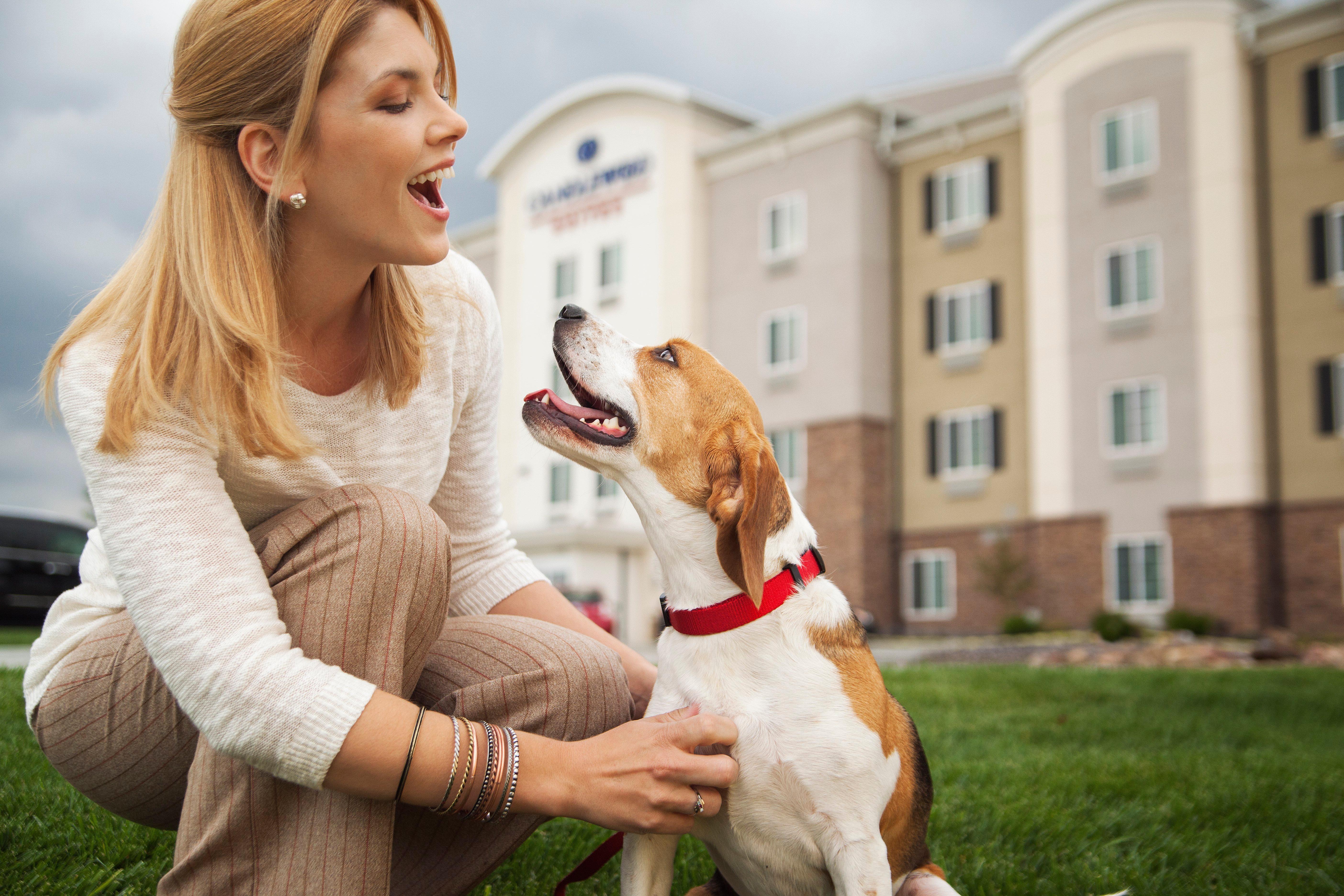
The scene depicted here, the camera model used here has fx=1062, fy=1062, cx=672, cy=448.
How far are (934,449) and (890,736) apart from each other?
21.1m

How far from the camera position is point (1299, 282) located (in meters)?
18.6

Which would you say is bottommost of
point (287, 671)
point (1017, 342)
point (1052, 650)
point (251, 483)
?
point (1052, 650)

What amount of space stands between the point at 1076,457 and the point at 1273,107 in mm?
7106

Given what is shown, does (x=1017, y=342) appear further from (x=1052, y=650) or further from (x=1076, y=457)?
(x=1052, y=650)

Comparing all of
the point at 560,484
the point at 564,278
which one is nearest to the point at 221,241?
the point at 560,484

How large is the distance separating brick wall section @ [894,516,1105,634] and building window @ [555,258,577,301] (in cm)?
1187

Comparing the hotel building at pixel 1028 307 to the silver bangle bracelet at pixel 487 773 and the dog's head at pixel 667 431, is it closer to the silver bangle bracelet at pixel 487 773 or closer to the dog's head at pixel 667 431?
the dog's head at pixel 667 431

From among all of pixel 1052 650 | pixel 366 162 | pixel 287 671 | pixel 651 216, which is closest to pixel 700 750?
pixel 287 671

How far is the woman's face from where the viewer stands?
1927 millimetres

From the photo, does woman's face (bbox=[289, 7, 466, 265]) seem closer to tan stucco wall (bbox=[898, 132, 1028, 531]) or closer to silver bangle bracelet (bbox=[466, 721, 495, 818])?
silver bangle bracelet (bbox=[466, 721, 495, 818])

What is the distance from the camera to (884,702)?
2311 mm

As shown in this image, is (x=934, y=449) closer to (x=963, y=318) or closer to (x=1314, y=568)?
(x=963, y=318)

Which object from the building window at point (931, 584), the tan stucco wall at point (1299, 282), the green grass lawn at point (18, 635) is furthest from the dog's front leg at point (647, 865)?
the building window at point (931, 584)

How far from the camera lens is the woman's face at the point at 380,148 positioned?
193 cm
